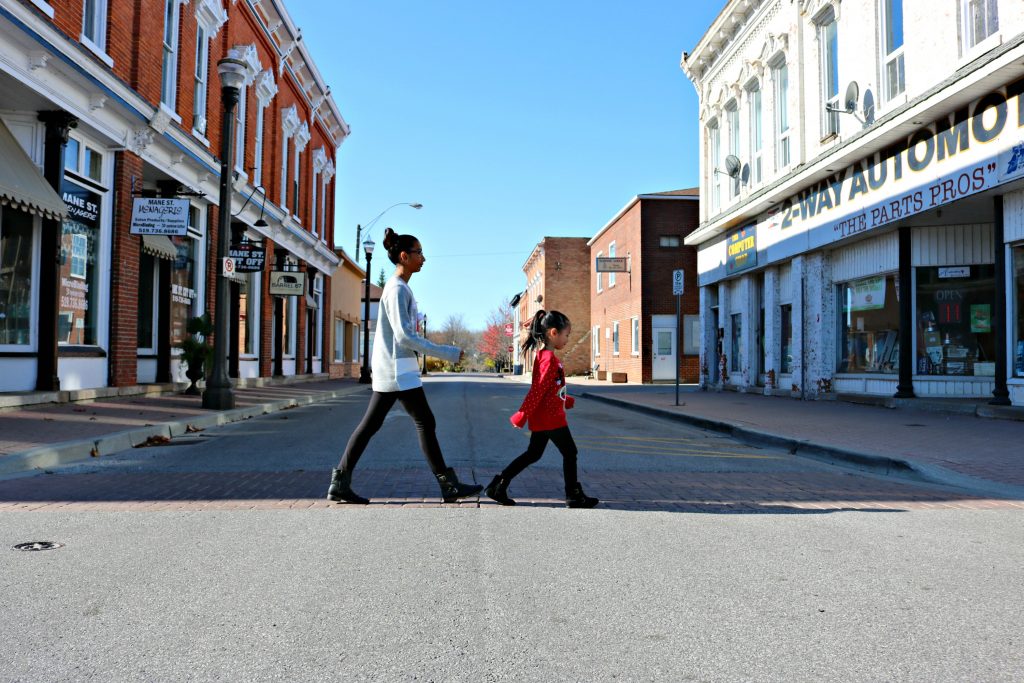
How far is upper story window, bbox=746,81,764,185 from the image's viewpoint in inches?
893

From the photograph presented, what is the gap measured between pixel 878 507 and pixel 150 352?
15.5 meters

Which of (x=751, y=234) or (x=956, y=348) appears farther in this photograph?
(x=751, y=234)

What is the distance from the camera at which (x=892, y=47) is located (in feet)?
51.7

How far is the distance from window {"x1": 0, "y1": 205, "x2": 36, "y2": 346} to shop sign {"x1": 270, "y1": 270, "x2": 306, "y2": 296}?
12944 millimetres

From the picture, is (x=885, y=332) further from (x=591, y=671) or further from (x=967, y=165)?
(x=591, y=671)

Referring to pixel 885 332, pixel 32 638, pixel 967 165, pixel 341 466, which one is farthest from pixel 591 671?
pixel 885 332

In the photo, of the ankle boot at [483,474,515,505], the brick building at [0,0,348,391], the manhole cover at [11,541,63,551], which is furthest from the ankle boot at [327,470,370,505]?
the brick building at [0,0,348,391]

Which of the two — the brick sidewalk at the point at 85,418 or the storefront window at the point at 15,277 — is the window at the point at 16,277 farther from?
the brick sidewalk at the point at 85,418

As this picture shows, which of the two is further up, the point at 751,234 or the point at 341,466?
the point at 751,234

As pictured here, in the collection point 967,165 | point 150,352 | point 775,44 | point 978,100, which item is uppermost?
point 775,44

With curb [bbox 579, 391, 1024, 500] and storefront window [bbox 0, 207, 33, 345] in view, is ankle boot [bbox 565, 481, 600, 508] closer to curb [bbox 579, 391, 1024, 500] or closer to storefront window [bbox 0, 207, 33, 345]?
curb [bbox 579, 391, 1024, 500]

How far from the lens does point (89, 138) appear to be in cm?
1408

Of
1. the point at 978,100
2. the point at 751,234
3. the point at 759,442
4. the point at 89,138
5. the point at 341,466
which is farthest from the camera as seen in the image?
the point at 751,234

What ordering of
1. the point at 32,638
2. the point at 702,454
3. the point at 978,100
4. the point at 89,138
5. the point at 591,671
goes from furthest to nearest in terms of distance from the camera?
1. the point at 89,138
2. the point at 978,100
3. the point at 702,454
4. the point at 32,638
5. the point at 591,671
